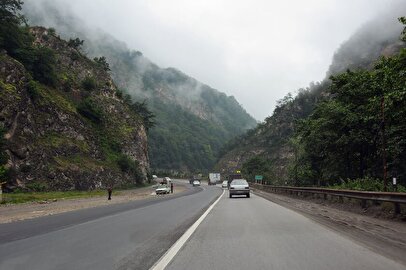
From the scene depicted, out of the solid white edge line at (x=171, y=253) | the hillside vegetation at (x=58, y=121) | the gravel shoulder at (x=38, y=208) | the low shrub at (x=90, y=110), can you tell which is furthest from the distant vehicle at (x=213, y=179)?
the solid white edge line at (x=171, y=253)

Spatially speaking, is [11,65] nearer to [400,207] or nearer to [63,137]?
[63,137]

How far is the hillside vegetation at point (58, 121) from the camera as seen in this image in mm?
47875

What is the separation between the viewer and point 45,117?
191ft

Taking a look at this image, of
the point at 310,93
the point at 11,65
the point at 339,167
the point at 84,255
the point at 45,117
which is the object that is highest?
the point at 310,93

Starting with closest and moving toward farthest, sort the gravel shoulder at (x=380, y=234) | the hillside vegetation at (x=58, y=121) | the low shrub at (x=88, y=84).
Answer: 1. the gravel shoulder at (x=380, y=234)
2. the hillside vegetation at (x=58, y=121)
3. the low shrub at (x=88, y=84)

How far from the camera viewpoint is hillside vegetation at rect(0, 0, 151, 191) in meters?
47.9

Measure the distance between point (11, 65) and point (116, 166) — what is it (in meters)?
25.0

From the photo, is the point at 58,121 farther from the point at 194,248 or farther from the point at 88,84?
the point at 194,248

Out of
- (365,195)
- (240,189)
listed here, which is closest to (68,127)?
(240,189)

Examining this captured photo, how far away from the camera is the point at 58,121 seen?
61375 mm

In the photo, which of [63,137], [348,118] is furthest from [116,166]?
[348,118]

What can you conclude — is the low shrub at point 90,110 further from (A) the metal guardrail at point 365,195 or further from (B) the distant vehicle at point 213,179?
(B) the distant vehicle at point 213,179

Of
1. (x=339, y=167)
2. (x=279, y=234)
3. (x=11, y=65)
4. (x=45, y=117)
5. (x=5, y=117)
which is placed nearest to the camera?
(x=279, y=234)

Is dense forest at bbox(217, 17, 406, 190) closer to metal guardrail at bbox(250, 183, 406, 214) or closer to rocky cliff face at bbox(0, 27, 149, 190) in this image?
metal guardrail at bbox(250, 183, 406, 214)
